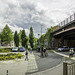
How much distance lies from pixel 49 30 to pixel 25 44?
1219 cm

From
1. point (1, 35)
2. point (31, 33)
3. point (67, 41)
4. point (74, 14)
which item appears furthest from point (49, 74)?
point (1, 35)

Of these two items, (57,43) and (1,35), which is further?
(1,35)

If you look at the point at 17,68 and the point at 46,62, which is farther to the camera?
the point at 46,62

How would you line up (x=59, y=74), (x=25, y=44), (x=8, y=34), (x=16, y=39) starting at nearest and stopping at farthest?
(x=59, y=74), (x=25, y=44), (x=16, y=39), (x=8, y=34)

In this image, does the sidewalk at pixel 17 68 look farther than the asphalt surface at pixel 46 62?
No

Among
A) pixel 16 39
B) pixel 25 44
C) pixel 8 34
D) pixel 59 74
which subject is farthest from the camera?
pixel 8 34

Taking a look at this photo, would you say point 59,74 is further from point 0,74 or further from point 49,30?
point 49,30

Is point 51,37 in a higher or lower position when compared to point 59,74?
higher

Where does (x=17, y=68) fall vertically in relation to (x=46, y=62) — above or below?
above

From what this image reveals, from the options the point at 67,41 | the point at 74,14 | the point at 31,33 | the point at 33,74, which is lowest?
the point at 33,74

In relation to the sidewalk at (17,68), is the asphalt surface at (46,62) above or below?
below

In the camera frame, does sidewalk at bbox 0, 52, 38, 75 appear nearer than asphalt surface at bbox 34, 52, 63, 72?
Yes

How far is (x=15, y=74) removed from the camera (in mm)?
7328

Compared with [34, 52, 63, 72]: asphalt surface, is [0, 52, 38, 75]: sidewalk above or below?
above
